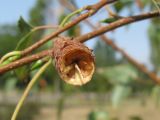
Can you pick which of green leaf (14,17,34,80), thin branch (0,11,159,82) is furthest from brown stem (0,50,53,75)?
green leaf (14,17,34,80)

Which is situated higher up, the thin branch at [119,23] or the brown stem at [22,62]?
the brown stem at [22,62]

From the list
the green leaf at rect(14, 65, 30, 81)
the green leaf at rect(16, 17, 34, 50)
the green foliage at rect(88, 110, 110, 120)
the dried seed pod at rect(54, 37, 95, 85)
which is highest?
the dried seed pod at rect(54, 37, 95, 85)

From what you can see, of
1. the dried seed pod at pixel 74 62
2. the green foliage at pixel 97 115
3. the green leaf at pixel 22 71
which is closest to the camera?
the dried seed pod at pixel 74 62

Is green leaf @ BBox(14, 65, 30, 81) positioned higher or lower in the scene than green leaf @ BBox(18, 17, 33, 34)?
lower

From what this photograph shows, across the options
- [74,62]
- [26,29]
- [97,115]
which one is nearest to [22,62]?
[74,62]

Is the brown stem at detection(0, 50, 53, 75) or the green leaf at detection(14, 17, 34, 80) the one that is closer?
the brown stem at detection(0, 50, 53, 75)

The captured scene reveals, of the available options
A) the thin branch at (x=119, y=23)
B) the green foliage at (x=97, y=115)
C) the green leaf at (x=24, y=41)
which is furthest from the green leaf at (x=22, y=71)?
the green foliage at (x=97, y=115)

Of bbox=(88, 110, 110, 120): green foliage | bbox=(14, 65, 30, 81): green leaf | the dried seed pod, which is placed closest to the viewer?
the dried seed pod

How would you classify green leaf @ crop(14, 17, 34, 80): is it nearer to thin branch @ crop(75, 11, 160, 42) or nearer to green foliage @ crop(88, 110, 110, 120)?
thin branch @ crop(75, 11, 160, 42)

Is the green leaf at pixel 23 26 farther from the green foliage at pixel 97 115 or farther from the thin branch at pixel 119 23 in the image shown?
the green foliage at pixel 97 115
